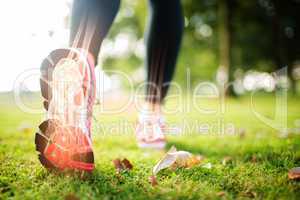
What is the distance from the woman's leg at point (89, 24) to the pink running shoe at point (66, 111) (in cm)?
12

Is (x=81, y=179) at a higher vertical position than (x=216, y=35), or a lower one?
lower

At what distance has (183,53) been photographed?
20672 mm

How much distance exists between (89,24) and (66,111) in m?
0.42

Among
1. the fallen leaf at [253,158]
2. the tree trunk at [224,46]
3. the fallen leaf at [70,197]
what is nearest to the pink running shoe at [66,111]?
the fallen leaf at [70,197]

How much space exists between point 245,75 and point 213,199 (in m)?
21.4

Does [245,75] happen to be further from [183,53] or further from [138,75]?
[138,75]

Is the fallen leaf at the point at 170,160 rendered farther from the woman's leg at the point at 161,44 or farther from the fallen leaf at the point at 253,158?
the woman's leg at the point at 161,44

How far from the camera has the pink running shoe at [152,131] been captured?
2035mm

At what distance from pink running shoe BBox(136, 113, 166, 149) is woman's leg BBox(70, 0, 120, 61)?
2.08 ft

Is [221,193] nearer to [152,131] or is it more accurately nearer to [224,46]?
[152,131]

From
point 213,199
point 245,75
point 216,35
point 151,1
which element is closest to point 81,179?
point 213,199

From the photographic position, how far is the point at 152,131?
2043 millimetres

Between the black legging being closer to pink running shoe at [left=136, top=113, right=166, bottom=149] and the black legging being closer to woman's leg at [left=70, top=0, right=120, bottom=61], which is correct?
pink running shoe at [left=136, top=113, right=166, bottom=149]

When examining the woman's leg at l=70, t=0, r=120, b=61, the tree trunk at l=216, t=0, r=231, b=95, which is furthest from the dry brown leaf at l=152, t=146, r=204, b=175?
the tree trunk at l=216, t=0, r=231, b=95
